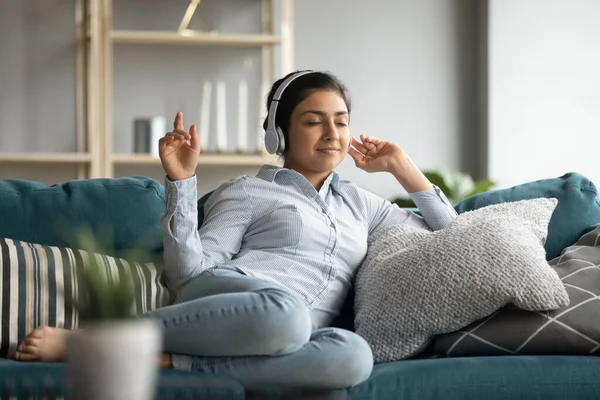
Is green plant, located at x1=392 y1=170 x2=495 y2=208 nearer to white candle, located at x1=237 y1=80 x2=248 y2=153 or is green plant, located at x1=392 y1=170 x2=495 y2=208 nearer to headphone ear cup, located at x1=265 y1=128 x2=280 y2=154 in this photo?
white candle, located at x1=237 y1=80 x2=248 y2=153

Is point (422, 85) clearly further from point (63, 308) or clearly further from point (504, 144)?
point (63, 308)

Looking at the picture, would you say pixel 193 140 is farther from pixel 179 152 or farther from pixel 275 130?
pixel 275 130

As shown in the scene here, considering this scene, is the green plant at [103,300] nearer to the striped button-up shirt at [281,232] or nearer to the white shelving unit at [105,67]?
the striped button-up shirt at [281,232]

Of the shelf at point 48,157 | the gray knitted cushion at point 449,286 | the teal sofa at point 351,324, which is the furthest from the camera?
the shelf at point 48,157

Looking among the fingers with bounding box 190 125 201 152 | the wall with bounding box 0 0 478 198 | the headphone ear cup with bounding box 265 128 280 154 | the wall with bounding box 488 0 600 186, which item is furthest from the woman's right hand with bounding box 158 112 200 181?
the wall with bounding box 488 0 600 186

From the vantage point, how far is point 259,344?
169 centimetres

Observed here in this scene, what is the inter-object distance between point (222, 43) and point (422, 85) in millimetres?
1197

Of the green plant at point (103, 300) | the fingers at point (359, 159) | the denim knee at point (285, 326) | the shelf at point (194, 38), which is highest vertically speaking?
the shelf at point (194, 38)

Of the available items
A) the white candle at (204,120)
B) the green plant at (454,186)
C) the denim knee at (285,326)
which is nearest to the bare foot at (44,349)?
the denim knee at (285,326)

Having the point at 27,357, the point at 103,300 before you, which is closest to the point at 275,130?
the point at 27,357

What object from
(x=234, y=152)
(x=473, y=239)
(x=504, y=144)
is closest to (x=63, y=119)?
(x=234, y=152)

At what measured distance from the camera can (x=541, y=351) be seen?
6.19ft

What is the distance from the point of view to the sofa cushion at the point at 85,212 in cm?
209

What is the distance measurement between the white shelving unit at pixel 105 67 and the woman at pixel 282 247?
1.84 metres
